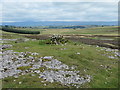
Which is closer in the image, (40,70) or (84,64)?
(40,70)

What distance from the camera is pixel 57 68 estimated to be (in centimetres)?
2347

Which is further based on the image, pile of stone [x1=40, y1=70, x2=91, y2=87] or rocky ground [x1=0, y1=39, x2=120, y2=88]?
rocky ground [x1=0, y1=39, x2=120, y2=88]

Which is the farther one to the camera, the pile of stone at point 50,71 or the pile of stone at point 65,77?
the pile of stone at point 50,71

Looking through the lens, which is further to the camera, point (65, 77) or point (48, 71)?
point (48, 71)

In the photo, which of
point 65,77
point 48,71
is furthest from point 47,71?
point 65,77

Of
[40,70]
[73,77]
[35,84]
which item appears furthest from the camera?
[40,70]

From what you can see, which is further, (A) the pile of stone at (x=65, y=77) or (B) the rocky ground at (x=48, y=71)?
(B) the rocky ground at (x=48, y=71)

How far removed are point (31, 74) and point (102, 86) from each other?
Answer: 10392 mm

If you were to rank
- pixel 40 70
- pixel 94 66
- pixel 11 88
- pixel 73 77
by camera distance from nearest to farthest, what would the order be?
pixel 11 88
pixel 73 77
pixel 40 70
pixel 94 66

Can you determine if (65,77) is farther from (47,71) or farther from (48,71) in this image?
(47,71)

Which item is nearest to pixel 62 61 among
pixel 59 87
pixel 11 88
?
pixel 59 87

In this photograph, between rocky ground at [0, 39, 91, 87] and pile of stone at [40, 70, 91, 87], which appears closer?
pile of stone at [40, 70, 91, 87]

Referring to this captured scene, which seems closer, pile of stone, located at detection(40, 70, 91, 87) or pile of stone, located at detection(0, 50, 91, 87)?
pile of stone, located at detection(40, 70, 91, 87)

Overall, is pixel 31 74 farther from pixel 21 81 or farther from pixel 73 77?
pixel 73 77
